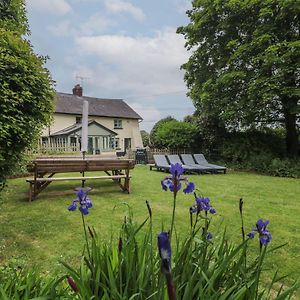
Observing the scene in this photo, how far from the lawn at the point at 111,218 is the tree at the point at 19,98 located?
1038 mm

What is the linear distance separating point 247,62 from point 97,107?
2715 centimetres

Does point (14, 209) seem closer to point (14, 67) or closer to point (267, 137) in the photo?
point (14, 67)

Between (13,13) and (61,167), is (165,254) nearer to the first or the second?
(61,167)

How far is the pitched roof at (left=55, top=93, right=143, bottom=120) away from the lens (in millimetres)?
36009

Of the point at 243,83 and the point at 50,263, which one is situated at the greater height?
the point at 243,83

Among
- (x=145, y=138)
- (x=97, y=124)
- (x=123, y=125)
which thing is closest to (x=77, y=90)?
(x=123, y=125)

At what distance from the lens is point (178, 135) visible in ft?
65.1

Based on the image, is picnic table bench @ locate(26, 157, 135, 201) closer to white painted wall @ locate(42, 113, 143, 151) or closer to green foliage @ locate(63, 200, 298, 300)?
green foliage @ locate(63, 200, 298, 300)

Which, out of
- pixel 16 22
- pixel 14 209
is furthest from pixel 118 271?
pixel 16 22

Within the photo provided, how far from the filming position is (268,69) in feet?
47.2

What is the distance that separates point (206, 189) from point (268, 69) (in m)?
8.35

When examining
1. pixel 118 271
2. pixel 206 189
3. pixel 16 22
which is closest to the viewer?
pixel 118 271

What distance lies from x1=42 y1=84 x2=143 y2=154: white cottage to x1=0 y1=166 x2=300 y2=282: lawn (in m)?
24.8

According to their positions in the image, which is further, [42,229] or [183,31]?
[183,31]
